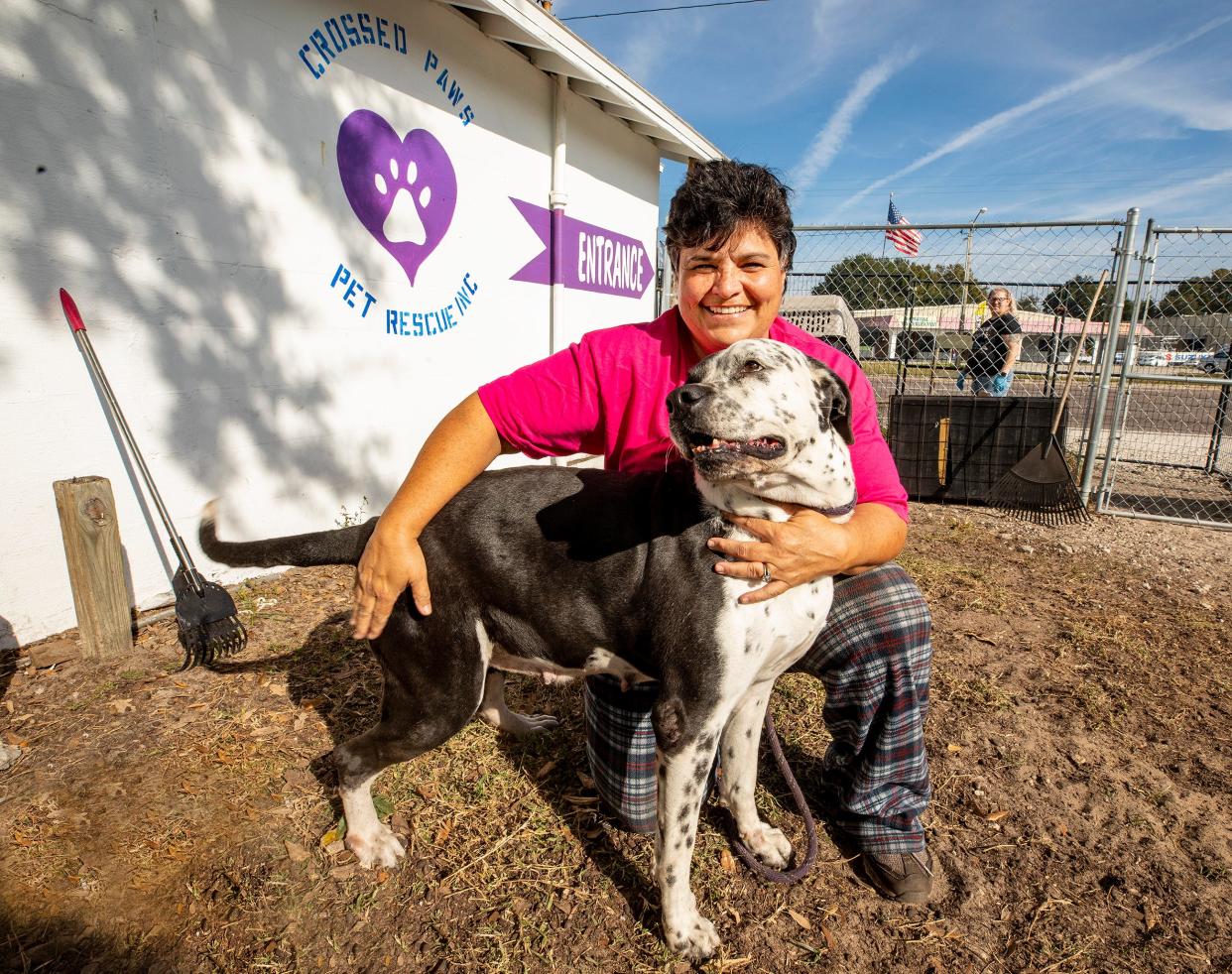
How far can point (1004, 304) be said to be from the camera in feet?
26.9

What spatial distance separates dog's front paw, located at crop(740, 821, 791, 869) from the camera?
239cm

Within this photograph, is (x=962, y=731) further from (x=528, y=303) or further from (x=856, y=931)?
(x=528, y=303)

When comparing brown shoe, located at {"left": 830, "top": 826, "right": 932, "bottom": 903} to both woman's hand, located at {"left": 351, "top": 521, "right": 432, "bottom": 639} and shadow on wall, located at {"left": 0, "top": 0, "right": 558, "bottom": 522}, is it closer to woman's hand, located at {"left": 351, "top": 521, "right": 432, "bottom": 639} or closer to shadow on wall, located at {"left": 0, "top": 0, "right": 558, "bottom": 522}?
woman's hand, located at {"left": 351, "top": 521, "right": 432, "bottom": 639}

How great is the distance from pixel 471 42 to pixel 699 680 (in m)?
5.57

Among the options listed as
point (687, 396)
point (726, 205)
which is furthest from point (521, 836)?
point (726, 205)

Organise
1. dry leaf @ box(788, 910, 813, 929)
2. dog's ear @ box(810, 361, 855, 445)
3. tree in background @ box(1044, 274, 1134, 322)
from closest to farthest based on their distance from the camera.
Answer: dog's ear @ box(810, 361, 855, 445), dry leaf @ box(788, 910, 813, 929), tree in background @ box(1044, 274, 1134, 322)

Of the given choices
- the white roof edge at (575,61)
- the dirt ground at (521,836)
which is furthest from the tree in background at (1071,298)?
the dirt ground at (521,836)

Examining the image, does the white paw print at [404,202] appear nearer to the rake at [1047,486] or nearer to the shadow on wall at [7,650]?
the shadow on wall at [7,650]

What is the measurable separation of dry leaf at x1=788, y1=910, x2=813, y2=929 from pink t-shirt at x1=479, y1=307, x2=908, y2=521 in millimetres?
1355

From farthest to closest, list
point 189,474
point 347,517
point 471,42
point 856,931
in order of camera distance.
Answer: point 471,42
point 347,517
point 189,474
point 856,931

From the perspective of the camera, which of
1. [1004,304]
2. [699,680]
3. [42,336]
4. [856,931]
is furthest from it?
[1004,304]

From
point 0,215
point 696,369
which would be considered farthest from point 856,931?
point 0,215

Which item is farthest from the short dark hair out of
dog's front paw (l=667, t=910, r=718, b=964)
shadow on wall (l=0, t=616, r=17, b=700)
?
shadow on wall (l=0, t=616, r=17, b=700)

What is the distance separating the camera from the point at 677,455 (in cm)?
227
